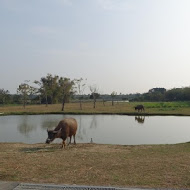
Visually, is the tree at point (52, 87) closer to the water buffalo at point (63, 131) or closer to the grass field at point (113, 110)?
the grass field at point (113, 110)

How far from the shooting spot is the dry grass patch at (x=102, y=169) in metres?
6.79

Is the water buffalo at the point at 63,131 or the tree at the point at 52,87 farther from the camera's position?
the tree at the point at 52,87

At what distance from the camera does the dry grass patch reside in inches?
267

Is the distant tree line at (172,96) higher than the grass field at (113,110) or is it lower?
higher

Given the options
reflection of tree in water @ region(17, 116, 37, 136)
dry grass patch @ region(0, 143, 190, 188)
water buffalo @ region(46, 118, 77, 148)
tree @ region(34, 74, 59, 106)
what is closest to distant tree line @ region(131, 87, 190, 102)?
tree @ region(34, 74, 59, 106)

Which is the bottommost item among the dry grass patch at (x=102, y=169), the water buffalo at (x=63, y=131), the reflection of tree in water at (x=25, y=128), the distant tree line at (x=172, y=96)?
the reflection of tree in water at (x=25, y=128)

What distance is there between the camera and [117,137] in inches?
696

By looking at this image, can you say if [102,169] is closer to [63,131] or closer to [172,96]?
[63,131]

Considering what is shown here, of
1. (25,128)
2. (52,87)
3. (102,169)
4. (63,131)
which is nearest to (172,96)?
(52,87)

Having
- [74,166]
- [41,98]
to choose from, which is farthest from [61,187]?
[41,98]

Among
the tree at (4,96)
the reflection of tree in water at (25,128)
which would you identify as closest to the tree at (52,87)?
the tree at (4,96)

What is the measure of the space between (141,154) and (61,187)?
194 inches

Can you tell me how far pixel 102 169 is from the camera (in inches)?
311

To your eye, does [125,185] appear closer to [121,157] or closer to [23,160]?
[121,157]
